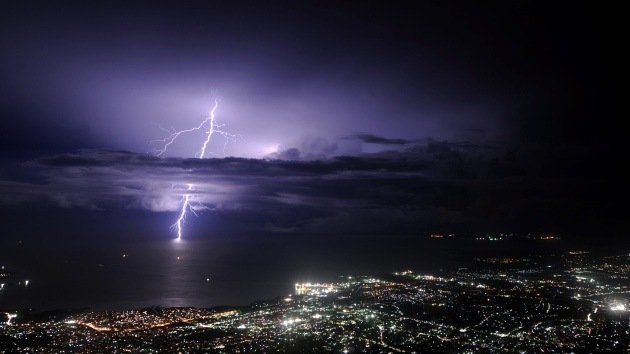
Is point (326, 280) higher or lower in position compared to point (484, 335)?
lower

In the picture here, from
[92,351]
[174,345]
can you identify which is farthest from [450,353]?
[92,351]

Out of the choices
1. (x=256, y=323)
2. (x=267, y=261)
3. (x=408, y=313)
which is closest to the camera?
(x=256, y=323)

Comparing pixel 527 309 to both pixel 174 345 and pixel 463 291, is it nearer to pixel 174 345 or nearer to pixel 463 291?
pixel 463 291

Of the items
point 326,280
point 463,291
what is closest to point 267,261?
point 326,280

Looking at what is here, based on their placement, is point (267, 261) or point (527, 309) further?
point (267, 261)

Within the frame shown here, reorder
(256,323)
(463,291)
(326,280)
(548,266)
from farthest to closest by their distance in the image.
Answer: (548,266) → (326,280) → (463,291) → (256,323)

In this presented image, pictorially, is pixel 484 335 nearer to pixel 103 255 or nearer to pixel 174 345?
pixel 174 345
